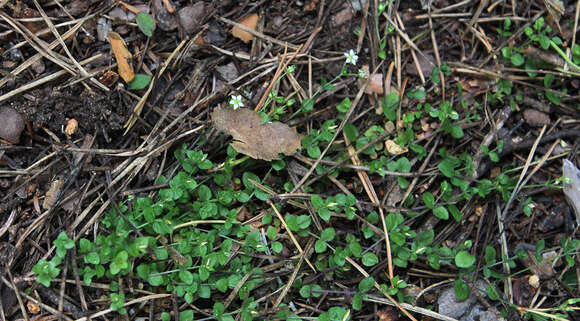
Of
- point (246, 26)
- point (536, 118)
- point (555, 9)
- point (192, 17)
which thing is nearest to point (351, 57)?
point (246, 26)

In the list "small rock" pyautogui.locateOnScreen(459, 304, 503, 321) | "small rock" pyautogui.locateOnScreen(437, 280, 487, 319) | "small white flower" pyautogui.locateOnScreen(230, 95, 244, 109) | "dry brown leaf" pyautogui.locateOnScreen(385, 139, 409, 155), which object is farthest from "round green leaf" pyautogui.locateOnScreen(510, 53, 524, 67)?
"small white flower" pyautogui.locateOnScreen(230, 95, 244, 109)

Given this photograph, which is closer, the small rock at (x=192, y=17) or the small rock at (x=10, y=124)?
the small rock at (x=10, y=124)

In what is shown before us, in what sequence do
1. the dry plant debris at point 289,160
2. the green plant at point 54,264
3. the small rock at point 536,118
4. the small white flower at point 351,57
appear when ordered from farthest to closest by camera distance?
the small rock at point 536,118 → the small white flower at point 351,57 → the dry plant debris at point 289,160 → the green plant at point 54,264

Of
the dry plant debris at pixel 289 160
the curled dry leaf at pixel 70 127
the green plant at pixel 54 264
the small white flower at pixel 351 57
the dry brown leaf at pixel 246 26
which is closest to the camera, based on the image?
the green plant at pixel 54 264

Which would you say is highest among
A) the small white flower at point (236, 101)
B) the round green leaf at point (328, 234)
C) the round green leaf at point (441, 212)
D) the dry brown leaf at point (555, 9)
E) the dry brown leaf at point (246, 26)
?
the dry brown leaf at point (555, 9)

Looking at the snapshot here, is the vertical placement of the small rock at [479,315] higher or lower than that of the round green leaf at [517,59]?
lower

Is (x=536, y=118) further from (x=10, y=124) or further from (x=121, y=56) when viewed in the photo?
(x=10, y=124)

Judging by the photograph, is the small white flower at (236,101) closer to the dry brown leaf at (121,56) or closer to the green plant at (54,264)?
the dry brown leaf at (121,56)

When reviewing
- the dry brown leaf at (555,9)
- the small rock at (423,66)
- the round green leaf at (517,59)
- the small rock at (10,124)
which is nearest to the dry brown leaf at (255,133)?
the small rock at (423,66)

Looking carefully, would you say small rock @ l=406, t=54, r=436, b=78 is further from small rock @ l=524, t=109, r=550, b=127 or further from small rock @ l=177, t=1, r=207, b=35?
small rock @ l=177, t=1, r=207, b=35
